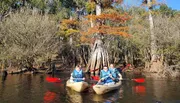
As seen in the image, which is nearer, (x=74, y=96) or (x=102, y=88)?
(x=74, y=96)

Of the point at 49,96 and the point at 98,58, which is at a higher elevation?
the point at 98,58

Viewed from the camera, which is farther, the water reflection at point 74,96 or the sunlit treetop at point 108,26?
the sunlit treetop at point 108,26

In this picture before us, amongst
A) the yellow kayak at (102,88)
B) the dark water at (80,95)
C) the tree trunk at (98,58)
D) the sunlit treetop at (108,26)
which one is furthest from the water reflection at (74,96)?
the sunlit treetop at (108,26)

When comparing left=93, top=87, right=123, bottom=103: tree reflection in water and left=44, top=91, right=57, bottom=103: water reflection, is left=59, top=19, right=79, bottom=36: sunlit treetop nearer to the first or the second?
left=93, top=87, right=123, bottom=103: tree reflection in water

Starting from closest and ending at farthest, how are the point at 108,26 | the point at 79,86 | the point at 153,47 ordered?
the point at 79,86 → the point at 108,26 → the point at 153,47

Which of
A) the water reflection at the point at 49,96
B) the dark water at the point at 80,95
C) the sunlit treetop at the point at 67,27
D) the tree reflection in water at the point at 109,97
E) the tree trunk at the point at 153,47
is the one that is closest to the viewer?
the water reflection at the point at 49,96

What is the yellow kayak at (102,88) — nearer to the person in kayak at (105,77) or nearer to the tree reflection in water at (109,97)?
the tree reflection in water at (109,97)

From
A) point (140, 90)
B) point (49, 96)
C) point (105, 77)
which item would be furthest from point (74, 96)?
point (140, 90)

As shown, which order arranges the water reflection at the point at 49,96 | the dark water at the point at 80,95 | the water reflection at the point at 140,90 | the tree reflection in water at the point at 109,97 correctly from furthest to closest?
the water reflection at the point at 140,90 < the tree reflection in water at the point at 109,97 < the dark water at the point at 80,95 < the water reflection at the point at 49,96

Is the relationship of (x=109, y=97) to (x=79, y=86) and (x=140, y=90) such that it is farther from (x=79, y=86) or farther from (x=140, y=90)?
(x=140, y=90)

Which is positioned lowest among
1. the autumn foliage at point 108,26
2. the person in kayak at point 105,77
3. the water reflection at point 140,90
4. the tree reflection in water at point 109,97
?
the tree reflection in water at point 109,97

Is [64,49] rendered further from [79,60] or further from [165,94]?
[165,94]

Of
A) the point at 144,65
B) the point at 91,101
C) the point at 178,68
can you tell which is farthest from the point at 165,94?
the point at 144,65

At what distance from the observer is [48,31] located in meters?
30.9
